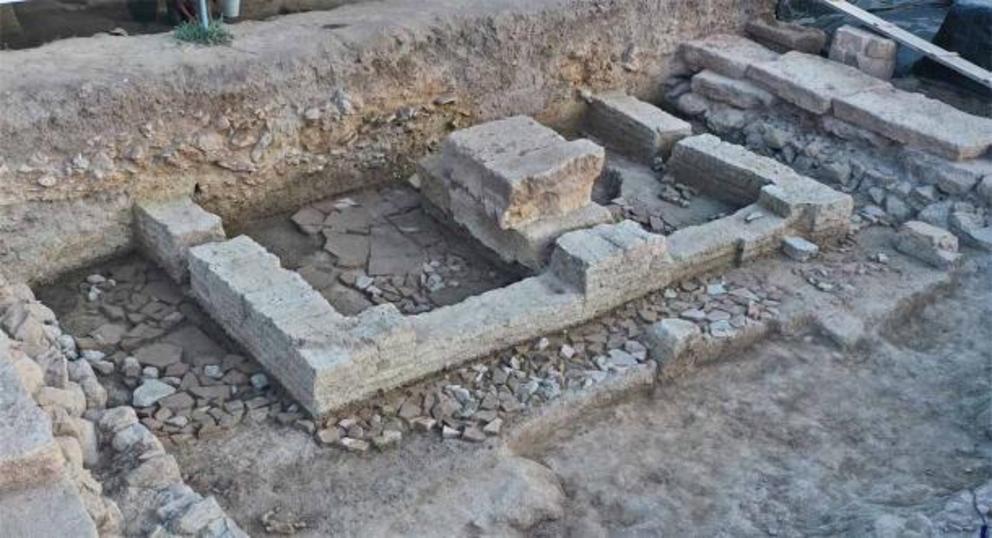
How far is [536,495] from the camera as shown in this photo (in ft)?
16.4

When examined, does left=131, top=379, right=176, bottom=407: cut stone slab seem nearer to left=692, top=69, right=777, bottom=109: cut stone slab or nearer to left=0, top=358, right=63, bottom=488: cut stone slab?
left=0, top=358, right=63, bottom=488: cut stone slab

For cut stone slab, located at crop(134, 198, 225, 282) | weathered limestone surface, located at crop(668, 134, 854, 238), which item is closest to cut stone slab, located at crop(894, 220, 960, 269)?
weathered limestone surface, located at crop(668, 134, 854, 238)

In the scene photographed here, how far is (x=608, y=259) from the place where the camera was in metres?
6.07

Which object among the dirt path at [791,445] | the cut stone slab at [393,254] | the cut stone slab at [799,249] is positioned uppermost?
the cut stone slab at [799,249]

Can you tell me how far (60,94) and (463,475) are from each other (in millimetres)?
3305

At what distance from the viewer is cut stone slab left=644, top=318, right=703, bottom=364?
5855 mm

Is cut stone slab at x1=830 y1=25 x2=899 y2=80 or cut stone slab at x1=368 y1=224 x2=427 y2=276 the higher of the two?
cut stone slab at x1=830 y1=25 x2=899 y2=80

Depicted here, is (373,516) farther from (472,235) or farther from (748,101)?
(748,101)

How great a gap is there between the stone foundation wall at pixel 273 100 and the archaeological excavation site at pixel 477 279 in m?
0.02

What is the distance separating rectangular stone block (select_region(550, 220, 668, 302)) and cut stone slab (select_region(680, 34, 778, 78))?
2911 millimetres

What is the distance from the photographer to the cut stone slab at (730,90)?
8469 mm

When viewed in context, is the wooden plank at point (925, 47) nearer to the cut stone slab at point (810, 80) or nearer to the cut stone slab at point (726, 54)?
the cut stone slab at point (810, 80)

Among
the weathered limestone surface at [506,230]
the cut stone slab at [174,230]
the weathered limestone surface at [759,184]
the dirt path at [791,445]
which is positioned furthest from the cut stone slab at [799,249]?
the cut stone slab at [174,230]

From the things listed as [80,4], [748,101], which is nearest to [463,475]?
[748,101]
